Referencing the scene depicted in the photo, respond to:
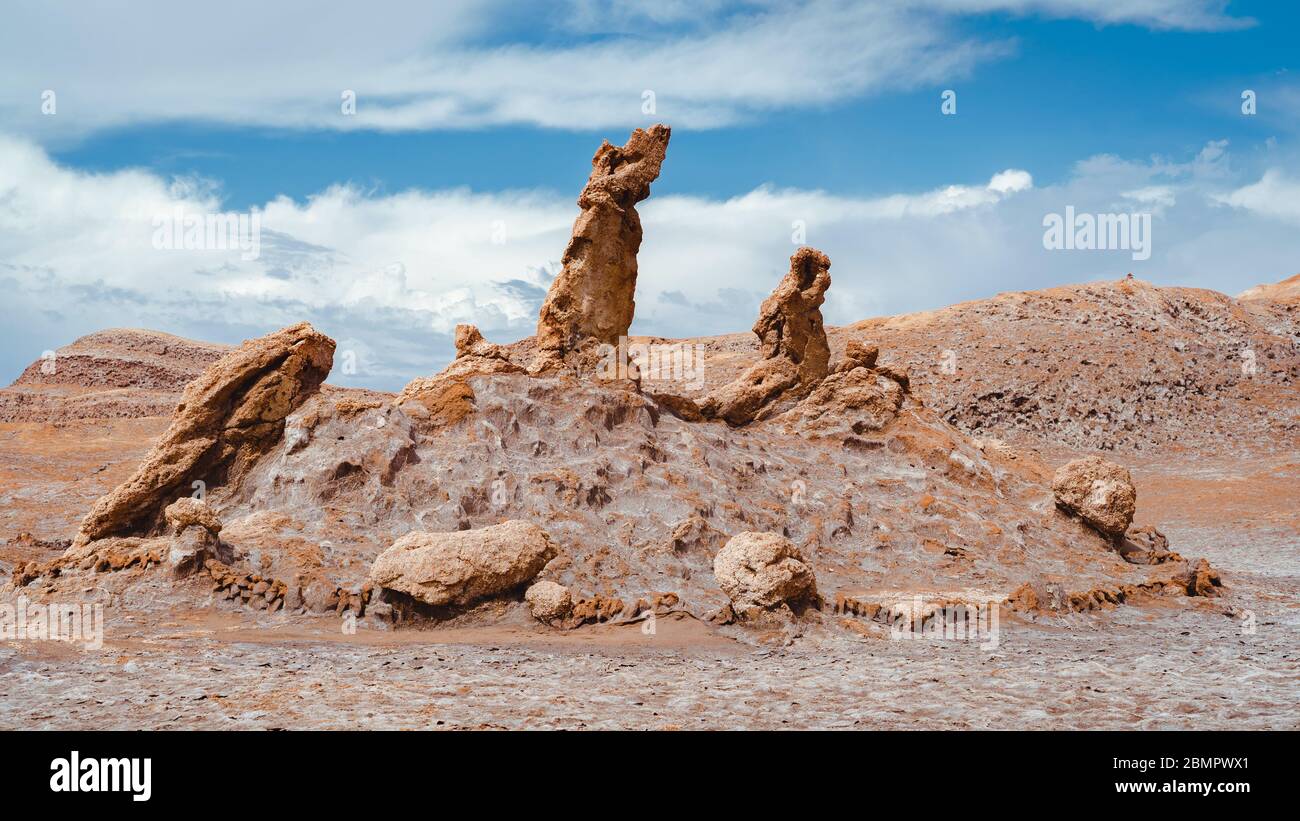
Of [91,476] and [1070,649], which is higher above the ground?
[91,476]

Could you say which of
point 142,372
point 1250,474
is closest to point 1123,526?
point 1250,474

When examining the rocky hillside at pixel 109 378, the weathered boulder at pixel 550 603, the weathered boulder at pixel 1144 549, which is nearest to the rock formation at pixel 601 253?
the weathered boulder at pixel 550 603

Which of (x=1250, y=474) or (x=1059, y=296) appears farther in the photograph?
(x=1059, y=296)

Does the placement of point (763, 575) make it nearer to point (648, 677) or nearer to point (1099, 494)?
point (648, 677)

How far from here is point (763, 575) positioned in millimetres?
12570

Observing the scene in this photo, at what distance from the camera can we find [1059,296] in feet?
143

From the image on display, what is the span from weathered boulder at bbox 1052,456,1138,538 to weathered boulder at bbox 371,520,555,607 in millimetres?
9362

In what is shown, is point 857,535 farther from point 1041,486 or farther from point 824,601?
point 1041,486

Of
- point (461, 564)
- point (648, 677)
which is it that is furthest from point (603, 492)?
point (648, 677)

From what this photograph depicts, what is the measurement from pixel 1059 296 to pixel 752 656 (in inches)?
1443

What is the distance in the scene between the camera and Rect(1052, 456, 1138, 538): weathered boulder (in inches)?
Result: 676

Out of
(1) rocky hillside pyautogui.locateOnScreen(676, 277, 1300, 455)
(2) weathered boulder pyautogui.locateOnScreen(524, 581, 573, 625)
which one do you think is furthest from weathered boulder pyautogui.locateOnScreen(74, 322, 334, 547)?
(1) rocky hillside pyautogui.locateOnScreen(676, 277, 1300, 455)

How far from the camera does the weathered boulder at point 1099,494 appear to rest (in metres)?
17.2

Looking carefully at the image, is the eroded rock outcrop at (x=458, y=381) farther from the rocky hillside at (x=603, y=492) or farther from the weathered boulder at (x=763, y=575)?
the weathered boulder at (x=763, y=575)
